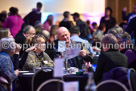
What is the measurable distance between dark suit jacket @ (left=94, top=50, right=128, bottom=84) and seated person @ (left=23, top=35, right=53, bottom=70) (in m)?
1.43

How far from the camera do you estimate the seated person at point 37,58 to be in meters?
6.51

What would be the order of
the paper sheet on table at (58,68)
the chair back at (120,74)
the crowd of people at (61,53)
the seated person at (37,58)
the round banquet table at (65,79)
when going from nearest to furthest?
the paper sheet on table at (58,68) < the chair back at (120,74) < the crowd of people at (61,53) < the round banquet table at (65,79) < the seated person at (37,58)

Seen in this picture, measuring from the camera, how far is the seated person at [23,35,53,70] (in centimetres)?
651

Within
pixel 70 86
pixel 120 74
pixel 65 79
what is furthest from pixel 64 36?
pixel 70 86

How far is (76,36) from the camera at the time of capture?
8312mm

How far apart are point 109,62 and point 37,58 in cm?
165

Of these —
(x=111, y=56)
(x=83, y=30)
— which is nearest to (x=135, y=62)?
(x=111, y=56)

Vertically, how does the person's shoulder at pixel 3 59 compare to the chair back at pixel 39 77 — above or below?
above

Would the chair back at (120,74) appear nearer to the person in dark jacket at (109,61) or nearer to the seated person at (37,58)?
the person in dark jacket at (109,61)

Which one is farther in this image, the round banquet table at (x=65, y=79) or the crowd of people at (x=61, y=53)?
the round banquet table at (x=65, y=79)

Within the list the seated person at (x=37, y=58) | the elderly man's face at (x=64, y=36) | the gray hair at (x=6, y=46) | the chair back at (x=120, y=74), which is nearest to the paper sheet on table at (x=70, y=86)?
the chair back at (x=120, y=74)

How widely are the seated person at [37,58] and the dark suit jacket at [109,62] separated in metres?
1.43

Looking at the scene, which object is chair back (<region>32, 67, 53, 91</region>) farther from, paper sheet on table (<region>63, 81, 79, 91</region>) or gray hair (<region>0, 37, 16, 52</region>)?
paper sheet on table (<region>63, 81, 79, 91</region>)

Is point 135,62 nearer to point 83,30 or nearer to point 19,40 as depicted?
point 19,40
